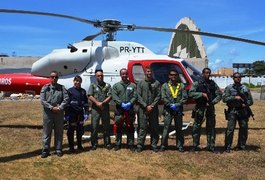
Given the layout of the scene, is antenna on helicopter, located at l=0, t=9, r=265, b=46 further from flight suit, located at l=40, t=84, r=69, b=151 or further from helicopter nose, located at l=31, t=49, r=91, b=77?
flight suit, located at l=40, t=84, r=69, b=151

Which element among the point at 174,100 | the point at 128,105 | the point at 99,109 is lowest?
the point at 99,109

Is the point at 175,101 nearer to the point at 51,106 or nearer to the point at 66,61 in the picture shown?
the point at 51,106

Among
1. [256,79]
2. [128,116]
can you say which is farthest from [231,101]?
[256,79]

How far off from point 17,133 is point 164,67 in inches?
185

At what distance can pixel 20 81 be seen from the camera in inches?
476

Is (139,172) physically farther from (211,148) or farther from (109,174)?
(211,148)

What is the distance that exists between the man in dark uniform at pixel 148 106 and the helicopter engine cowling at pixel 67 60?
3.06 meters

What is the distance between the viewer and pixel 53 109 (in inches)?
296

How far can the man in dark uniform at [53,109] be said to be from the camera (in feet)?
24.9

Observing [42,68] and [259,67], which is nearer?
[42,68]

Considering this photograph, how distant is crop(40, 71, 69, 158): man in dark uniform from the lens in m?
7.59

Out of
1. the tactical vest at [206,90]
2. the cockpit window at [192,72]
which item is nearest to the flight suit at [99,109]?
the tactical vest at [206,90]

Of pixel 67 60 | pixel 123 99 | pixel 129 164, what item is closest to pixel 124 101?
pixel 123 99

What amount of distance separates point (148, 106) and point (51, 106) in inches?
81.8
